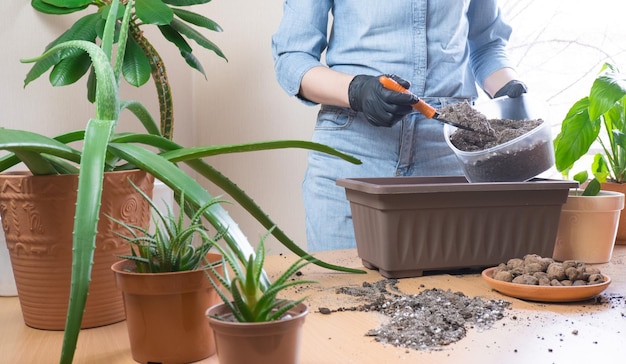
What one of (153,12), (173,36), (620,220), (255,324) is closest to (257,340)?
(255,324)

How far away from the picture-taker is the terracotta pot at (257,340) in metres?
0.55

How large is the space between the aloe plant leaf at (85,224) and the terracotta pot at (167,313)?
66 mm

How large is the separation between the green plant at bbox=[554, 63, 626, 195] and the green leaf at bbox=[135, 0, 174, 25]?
3.58 ft

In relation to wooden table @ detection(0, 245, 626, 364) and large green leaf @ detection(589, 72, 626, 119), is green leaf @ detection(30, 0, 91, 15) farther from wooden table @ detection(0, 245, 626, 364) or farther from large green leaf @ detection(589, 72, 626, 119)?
large green leaf @ detection(589, 72, 626, 119)

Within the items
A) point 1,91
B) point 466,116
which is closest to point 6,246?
point 466,116

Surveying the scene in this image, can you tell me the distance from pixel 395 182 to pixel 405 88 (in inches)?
10.6

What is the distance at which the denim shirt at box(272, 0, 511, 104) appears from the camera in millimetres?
1667

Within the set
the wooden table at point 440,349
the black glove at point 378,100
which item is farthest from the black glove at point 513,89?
the wooden table at point 440,349

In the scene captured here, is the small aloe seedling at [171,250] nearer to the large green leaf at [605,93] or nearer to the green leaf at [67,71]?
the large green leaf at [605,93]

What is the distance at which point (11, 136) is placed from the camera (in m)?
0.70

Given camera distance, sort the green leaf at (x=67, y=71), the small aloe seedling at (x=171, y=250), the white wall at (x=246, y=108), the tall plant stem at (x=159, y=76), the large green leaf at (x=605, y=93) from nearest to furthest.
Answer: the small aloe seedling at (x=171, y=250), the large green leaf at (x=605, y=93), the green leaf at (x=67, y=71), the tall plant stem at (x=159, y=76), the white wall at (x=246, y=108)

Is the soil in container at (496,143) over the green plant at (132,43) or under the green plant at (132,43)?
under

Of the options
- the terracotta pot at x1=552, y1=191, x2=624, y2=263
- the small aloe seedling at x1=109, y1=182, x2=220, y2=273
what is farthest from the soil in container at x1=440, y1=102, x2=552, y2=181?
the small aloe seedling at x1=109, y1=182, x2=220, y2=273

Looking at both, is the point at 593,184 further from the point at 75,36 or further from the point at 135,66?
the point at 75,36
